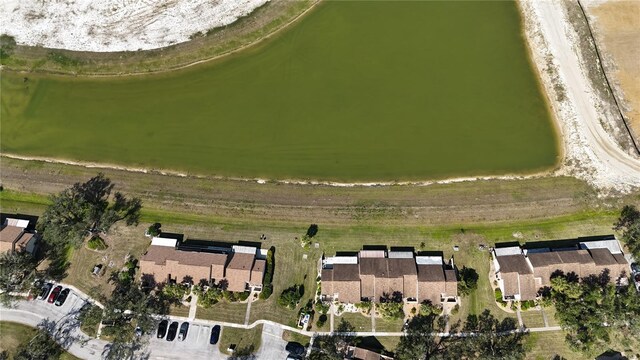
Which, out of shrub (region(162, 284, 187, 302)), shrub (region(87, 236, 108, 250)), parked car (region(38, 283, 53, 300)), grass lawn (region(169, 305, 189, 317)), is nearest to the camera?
shrub (region(162, 284, 187, 302))

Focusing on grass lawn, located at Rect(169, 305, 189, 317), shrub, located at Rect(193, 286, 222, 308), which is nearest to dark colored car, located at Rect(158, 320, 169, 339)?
grass lawn, located at Rect(169, 305, 189, 317)

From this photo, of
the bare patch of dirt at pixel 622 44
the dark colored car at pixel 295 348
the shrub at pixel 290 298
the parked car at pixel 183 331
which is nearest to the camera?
the dark colored car at pixel 295 348

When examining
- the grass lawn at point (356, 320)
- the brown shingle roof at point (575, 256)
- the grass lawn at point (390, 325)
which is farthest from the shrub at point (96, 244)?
the brown shingle roof at point (575, 256)

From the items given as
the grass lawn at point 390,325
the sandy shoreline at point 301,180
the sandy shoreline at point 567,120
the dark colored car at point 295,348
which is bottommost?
the dark colored car at point 295,348

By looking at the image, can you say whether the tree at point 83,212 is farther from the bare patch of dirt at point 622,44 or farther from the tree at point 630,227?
the bare patch of dirt at point 622,44

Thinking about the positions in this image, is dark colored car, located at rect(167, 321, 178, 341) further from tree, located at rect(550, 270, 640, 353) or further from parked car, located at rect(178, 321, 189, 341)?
tree, located at rect(550, 270, 640, 353)
